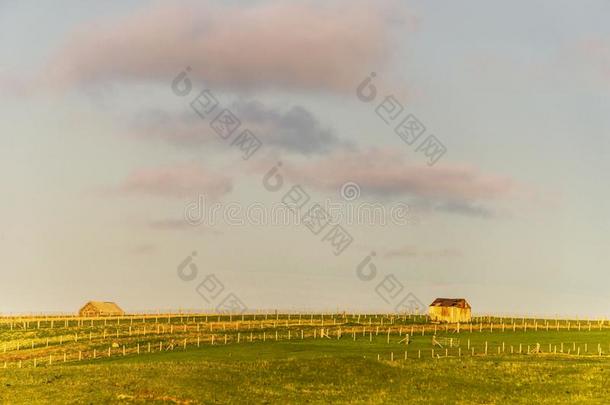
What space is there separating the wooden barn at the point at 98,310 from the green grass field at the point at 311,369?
57.4 metres

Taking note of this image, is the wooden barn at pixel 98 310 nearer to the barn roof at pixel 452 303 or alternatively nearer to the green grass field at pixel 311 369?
the green grass field at pixel 311 369

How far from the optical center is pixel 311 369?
69812mm

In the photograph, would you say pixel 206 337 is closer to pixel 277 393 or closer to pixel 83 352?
pixel 83 352

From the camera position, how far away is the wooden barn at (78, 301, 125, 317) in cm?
17712

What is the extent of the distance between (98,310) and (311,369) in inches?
4663

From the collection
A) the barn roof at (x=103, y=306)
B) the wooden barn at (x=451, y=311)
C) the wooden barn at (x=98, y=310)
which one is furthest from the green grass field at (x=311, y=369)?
the barn roof at (x=103, y=306)

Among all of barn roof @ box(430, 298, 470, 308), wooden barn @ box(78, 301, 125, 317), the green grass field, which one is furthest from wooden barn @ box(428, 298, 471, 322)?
wooden barn @ box(78, 301, 125, 317)

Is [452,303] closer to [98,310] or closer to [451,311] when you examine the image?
[451,311]

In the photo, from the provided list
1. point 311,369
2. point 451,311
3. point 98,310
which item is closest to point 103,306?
point 98,310

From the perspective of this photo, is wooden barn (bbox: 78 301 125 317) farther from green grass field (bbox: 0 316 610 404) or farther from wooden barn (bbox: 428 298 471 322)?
wooden barn (bbox: 428 298 471 322)

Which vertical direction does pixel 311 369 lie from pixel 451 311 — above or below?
below

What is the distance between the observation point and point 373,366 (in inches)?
2822

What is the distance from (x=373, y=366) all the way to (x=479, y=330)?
6002cm

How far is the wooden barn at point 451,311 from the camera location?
504ft
